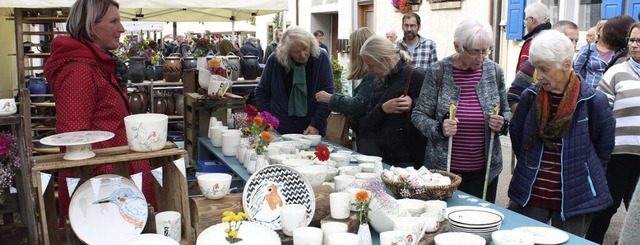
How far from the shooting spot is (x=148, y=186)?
229 cm

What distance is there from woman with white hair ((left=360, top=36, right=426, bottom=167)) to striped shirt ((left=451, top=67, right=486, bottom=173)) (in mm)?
366

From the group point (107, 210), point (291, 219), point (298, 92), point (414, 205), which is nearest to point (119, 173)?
point (107, 210)

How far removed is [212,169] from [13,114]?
52.3 inches

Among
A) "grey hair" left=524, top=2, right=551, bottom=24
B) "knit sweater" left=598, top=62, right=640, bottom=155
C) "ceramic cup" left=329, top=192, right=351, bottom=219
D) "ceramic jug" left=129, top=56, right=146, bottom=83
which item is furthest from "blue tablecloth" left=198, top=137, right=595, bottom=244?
"ceramic jug" left=129, top=56, right=146, bottom=83

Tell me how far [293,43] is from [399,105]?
41.3 inches

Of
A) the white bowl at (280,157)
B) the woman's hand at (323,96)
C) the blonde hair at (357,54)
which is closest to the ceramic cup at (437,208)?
the white bowl at (280,157)

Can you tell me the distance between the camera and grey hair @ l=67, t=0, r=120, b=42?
2432 mm

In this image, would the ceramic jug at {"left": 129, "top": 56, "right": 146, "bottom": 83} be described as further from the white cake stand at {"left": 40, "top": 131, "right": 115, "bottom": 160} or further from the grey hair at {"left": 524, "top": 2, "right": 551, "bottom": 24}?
the white cake stand at {"left": 40, "top": 131, "right": 115, "bottom": 160}

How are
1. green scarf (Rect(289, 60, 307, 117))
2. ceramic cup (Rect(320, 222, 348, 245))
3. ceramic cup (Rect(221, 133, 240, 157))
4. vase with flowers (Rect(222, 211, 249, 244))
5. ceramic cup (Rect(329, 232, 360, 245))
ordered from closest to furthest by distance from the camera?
vase with flowers (Rect(222, 211, 249, 244))
ceramic cup (Rect(329, 232, 360, 245))
ceramic cup (Rect(320, 222, 348, 245))
ceramic cup (Rect(221, 133, 240, 157))
green scarf (Rect(289, 60, 307, 117))

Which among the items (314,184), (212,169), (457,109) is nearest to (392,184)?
(314,184)

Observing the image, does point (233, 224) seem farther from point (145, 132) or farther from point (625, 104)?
point (625, 104)

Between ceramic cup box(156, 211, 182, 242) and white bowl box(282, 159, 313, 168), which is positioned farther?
white bowl box(282, 159, 313, 168)

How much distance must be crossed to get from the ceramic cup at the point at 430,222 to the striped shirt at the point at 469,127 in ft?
3.31

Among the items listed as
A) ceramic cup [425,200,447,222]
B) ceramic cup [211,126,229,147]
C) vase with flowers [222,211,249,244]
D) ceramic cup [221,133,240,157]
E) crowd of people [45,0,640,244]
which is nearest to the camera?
vase with flowers [222,211,249,244]
